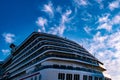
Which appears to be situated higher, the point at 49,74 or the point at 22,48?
the point at 22,48

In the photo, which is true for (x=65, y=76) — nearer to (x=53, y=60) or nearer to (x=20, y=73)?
(x=53, y=60)

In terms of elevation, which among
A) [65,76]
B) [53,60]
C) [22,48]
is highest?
[22,48]

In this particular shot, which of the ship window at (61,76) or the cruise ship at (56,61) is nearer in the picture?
the ship window at (61,76)

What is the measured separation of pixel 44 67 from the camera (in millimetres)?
55500

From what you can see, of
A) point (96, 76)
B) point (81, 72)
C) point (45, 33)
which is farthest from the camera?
point (45, 33)

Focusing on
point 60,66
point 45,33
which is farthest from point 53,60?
point 45,33

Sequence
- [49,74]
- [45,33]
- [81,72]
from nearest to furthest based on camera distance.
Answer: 1. [49,74]
2. [81,72]
3. [45,33]

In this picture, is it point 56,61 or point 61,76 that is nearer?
point 61,76

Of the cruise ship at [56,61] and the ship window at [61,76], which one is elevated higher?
the cruise ship at [56,61]

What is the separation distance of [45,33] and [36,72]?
550 inches

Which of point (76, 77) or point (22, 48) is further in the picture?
point (22, 48)

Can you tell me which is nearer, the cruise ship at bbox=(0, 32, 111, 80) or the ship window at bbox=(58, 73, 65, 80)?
the ship window at bbox=(58, 73, 65, 80)

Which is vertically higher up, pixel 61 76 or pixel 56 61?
pixel 56 61

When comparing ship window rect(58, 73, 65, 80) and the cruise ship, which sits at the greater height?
the cruise ship
